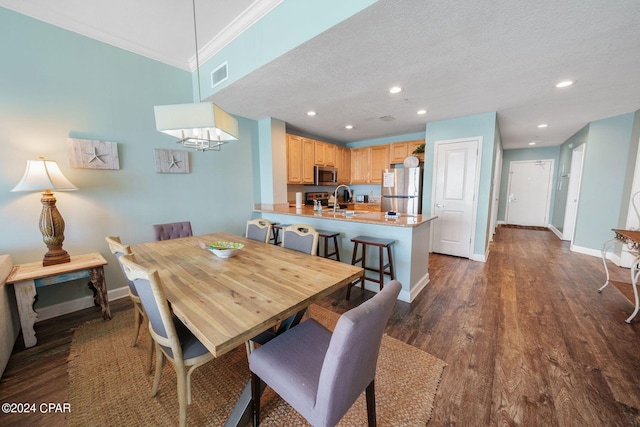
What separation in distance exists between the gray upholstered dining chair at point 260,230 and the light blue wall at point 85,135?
4.13ft

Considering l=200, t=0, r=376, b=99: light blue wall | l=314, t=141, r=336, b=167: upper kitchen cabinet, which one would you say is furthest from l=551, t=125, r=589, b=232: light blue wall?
l=200, t=0, r=376, b=99: light blue wall

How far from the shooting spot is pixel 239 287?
1309mm

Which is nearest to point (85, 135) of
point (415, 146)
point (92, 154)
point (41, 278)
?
point (92, 154)

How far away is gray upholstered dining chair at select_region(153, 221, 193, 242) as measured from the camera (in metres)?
2.61

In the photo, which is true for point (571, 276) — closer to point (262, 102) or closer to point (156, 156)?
point (262, 102)

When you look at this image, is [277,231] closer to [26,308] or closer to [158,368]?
[158,368]

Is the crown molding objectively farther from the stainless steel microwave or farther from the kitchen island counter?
the stainless steel microwave

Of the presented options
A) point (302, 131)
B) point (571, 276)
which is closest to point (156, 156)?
point (302, 131)

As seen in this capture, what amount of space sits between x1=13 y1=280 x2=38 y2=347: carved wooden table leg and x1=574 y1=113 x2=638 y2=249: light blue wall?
745cm

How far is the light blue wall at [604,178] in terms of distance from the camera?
3770 millimetres

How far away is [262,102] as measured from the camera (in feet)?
10.2

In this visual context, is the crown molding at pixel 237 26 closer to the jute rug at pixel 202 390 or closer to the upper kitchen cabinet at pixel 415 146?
the jute rug at pixel 202 390

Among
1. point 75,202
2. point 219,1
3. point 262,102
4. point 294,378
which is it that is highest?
point 219,1

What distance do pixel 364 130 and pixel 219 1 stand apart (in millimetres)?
3309
